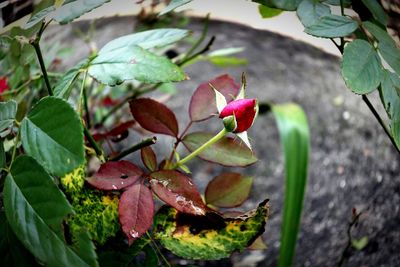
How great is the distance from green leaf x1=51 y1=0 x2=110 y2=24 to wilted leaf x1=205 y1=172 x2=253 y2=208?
243mm

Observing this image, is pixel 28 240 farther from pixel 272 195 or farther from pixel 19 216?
pixel 272 195

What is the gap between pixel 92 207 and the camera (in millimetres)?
445

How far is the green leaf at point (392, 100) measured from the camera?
0.45 metres

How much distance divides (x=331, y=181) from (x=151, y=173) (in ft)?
2.98

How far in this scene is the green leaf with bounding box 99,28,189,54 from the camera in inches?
19.7

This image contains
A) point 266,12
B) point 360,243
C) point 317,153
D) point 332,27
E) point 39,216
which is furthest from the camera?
point 317,153

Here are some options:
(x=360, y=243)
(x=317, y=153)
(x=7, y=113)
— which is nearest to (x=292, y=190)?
(x=7, y=113)

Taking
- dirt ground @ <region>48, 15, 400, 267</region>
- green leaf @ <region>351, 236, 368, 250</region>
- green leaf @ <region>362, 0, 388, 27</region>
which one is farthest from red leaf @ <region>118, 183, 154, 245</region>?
green leaf @ <region>351, 236, 368, 250</region>

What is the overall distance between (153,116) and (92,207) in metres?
0.13

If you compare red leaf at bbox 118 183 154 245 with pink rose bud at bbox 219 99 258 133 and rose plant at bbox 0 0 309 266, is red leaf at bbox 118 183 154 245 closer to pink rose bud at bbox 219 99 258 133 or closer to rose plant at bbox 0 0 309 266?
rose plant at bbox 0 0 309 266

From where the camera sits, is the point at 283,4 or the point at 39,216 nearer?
the point at 39,216

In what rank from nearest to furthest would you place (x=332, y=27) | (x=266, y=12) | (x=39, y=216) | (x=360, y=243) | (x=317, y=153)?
(x=39, y=216)
(x=332, y=27)
(x=266, y=12)
(x=360, y=243)
(x=317, y=153)

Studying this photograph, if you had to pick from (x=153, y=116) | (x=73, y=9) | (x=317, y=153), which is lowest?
(x=317, y=153)

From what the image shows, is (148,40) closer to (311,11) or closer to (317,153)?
(311,11)
